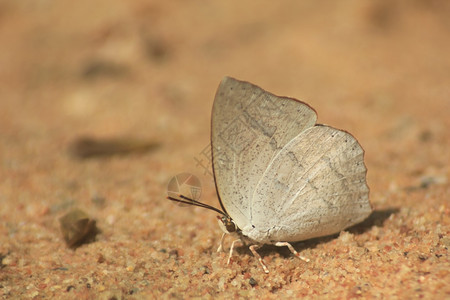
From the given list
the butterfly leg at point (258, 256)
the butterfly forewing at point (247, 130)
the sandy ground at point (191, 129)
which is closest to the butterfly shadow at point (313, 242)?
the sandy ground at point (191, 129)

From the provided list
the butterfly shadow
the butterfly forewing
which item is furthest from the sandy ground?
the butterfly forewing

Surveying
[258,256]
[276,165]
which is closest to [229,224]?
[258,256]

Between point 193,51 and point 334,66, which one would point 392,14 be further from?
point 193,51

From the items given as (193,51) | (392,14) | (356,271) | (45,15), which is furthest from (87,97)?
A: (392,14)

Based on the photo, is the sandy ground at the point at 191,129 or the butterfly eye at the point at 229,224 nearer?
the sandy ground at the point at 191,129

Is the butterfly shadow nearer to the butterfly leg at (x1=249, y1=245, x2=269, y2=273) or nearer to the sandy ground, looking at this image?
the sandy ground

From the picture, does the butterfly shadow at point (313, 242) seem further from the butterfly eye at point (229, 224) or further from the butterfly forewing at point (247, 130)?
the butterfly forewing at point (247, 130)
